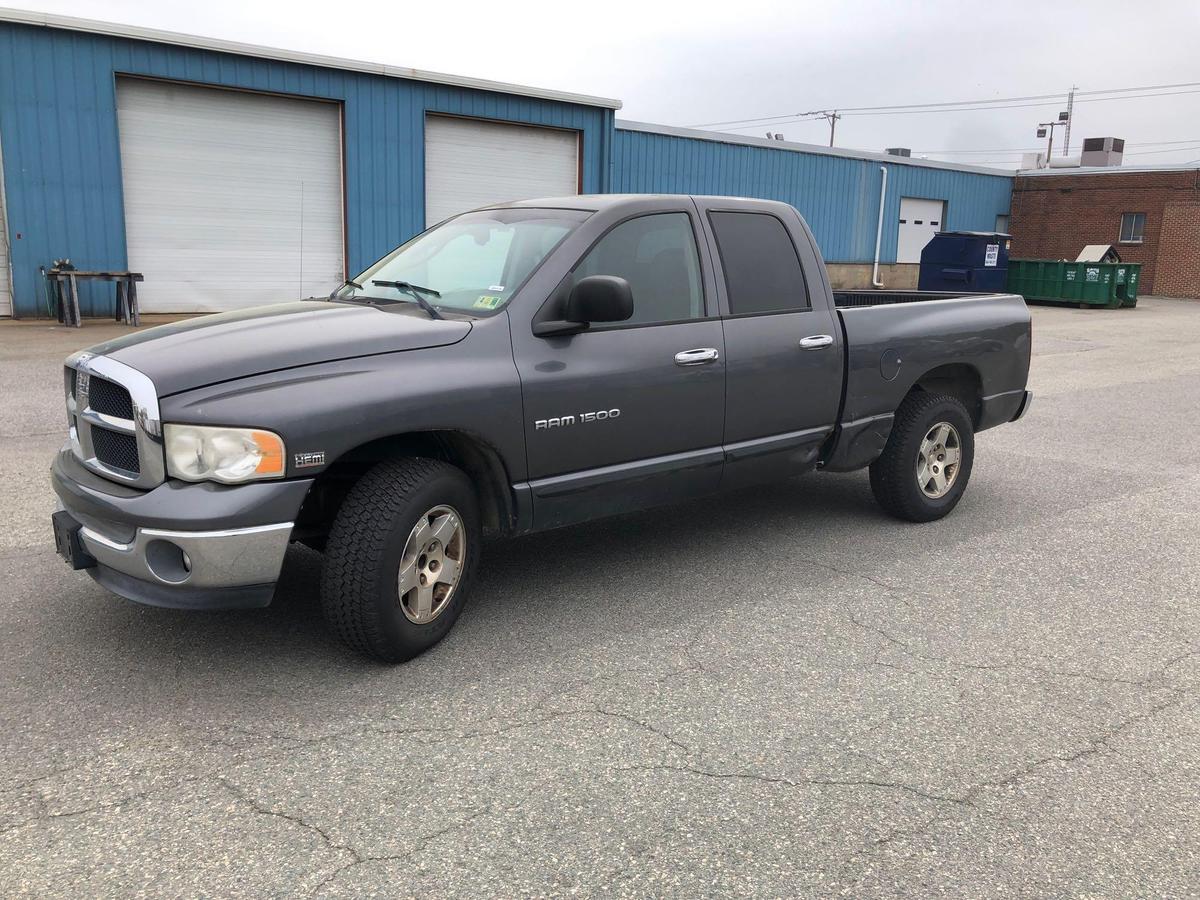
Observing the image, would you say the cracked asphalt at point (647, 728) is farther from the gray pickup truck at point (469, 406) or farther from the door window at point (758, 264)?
the door window at point (758, 264)

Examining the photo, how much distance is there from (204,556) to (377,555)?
1.97 feet

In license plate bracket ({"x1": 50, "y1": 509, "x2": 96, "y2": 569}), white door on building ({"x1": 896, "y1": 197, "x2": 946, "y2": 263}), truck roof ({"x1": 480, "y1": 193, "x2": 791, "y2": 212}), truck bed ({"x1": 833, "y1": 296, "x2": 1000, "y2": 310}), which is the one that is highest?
white door on building ({"x1": 896, "y1": 197, "x2": 946, "y2": 263})

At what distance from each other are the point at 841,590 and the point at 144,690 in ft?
10.2

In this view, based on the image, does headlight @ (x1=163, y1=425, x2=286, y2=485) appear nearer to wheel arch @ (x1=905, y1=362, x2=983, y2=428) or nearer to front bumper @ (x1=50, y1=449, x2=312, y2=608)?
front bumper @ (x1=50, y1=449, x2=312, y2=608)

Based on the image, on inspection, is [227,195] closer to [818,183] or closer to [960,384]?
[960,384]

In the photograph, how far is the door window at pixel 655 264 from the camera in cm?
469

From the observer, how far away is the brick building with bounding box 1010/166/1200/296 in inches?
1423

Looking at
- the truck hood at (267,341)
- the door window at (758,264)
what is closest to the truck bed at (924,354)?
the door window at (758,264)

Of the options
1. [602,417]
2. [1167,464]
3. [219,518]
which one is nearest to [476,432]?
[602,417]

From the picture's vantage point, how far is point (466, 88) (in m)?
19.7

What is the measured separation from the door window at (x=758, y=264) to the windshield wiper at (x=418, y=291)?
4.96ft

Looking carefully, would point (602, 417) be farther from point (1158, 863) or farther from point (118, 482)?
point (1158, 863)

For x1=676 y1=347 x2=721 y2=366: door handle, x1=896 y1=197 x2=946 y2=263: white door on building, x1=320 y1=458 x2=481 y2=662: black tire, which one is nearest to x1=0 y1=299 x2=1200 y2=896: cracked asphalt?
x1=320 y1=458 x2=481 y2=662: black tire

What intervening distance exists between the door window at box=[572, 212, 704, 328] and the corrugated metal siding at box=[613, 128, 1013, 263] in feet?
60.3
